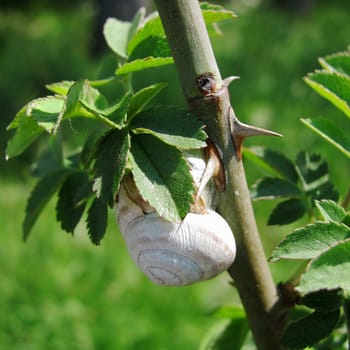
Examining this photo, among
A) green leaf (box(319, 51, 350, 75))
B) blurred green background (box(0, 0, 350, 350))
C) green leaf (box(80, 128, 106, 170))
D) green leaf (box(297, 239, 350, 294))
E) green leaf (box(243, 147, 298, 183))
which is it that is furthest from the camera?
blurred green background (box(0, 0, 350, 350))

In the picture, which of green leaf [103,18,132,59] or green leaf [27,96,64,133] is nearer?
green leaf [27,96,64,133]

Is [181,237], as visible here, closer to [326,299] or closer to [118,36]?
[326,299]

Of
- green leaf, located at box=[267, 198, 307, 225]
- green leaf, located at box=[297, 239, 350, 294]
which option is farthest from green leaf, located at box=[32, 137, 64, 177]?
green leaf, located at box=[297, 239, 350, 294]

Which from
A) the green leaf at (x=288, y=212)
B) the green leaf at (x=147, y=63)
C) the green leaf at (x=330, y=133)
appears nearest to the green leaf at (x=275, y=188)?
the green leaf at (x=288, y=212)

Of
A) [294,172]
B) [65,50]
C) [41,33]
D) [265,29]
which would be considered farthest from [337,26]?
[294,172]

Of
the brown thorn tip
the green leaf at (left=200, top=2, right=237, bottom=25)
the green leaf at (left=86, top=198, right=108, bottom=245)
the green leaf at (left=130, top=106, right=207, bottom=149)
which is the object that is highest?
the green leaf at (left=200, top=2, right=237, bottom=25)

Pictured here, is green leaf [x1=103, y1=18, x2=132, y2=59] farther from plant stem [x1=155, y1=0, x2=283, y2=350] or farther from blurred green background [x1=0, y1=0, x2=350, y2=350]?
plant stem [x1=155, y1=0, x2=283, y2=350]

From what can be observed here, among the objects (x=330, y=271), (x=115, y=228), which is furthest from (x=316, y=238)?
(x=115, y=228)

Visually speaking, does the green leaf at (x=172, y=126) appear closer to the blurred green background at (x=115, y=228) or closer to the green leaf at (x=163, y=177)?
the green leaf at (x=163, y=177)
